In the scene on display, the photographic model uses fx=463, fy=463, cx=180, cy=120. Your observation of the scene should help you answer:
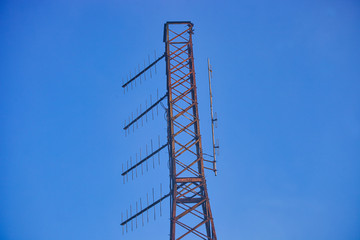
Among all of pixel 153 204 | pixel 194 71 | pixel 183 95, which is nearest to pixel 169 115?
pixel 183 95

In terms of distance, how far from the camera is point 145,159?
2977cm

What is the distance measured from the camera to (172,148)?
28.3 metres

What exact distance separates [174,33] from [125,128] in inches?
284

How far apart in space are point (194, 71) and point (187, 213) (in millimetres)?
9308

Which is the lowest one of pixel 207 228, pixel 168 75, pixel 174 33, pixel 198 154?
pixel 207 228

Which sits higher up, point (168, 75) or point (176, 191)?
point (168, 75)

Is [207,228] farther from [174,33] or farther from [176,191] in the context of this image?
[174,33]

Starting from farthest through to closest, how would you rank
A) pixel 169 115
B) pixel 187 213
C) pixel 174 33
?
pixel 174 33, pixel 169 115, pixel 187 213

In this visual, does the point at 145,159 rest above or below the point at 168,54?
below

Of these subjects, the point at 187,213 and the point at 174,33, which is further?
the point at 174,33

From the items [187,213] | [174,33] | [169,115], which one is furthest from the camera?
[174,33]

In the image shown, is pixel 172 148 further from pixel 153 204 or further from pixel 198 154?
pixel 153 204

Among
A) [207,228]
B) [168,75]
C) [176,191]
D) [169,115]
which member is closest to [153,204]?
[176,191]

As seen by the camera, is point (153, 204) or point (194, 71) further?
point (194, 71)
